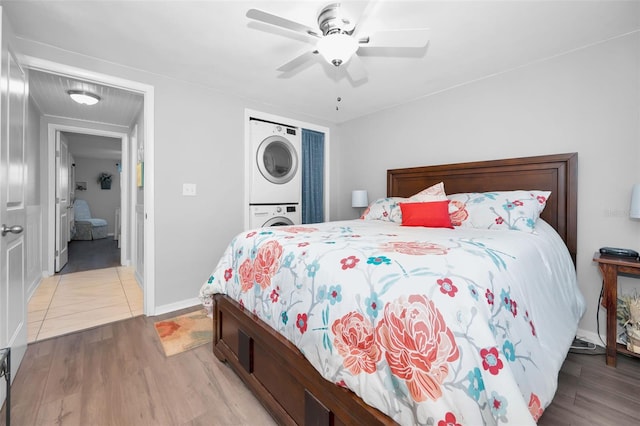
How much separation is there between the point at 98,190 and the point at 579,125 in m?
10.1

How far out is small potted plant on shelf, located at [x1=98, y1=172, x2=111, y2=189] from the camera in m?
7.82

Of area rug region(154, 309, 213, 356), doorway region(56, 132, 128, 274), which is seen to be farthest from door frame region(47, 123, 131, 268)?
area rug region(154, 309, 213, 356)

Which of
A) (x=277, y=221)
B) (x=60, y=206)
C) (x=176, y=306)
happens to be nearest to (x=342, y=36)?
(x=277, y=221)

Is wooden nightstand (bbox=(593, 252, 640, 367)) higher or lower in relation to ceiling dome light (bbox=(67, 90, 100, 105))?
lower

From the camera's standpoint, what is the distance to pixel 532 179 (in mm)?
2375

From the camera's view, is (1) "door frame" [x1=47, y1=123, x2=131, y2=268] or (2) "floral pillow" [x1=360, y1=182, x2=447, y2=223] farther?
(1) "door frame" [x1=47, y1=123, x2=131, y2=268]

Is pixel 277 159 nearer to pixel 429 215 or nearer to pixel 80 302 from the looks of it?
pixel 429 215

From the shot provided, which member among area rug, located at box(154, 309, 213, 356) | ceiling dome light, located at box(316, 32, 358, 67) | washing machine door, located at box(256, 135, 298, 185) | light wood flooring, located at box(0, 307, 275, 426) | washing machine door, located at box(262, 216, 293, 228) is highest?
ceiling dome light, located at box(316, 32, 358, 67)

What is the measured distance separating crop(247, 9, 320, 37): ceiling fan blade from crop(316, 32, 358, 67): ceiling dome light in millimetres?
87

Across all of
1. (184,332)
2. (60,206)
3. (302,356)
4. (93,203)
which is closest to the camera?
(302,356)

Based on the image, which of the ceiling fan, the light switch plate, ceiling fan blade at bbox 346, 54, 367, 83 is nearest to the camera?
the ceiling fan

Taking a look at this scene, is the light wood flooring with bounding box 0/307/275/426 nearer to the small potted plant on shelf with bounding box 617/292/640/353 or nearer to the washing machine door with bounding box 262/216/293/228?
the washing machine door with bounding box 262/216/293/228

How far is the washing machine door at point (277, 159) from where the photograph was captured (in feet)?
11.1

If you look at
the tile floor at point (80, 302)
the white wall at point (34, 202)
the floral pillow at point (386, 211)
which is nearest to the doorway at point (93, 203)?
the white wall at point (34, 202)
